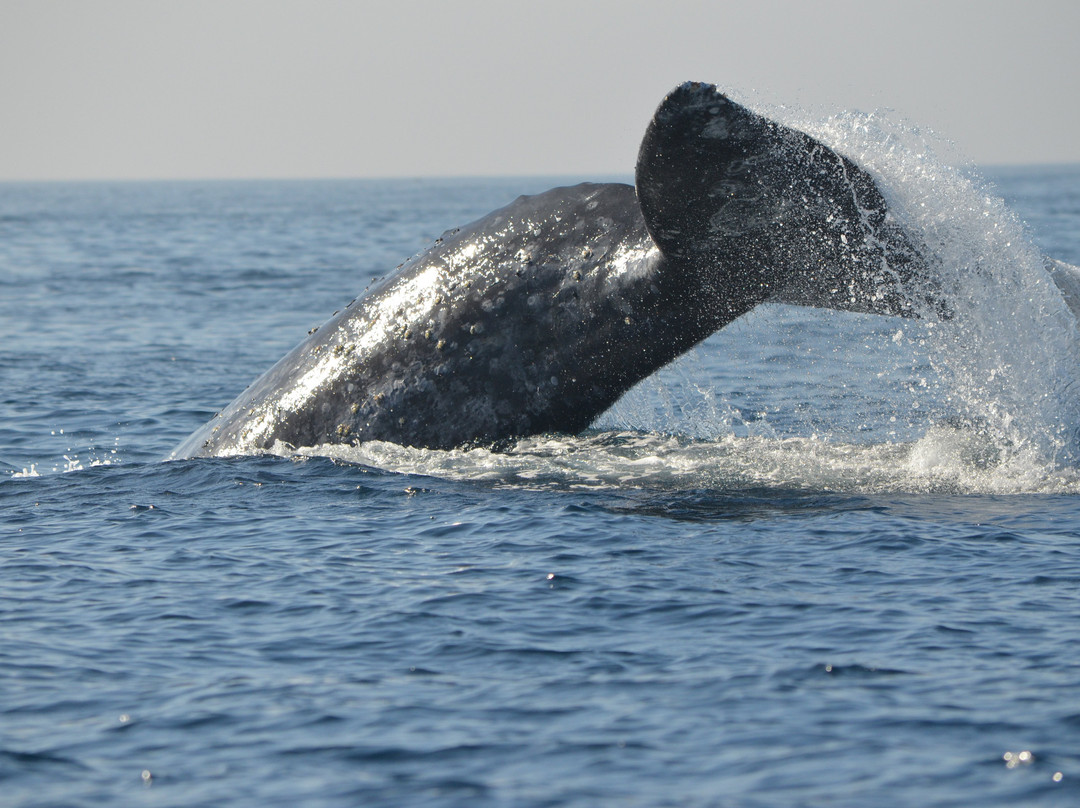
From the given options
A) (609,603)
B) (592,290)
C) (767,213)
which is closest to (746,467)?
(592,290)

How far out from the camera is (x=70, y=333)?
84.2 ft

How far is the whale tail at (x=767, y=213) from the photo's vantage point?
27.9 feet

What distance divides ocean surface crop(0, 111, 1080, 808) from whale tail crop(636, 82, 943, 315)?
0.49 m

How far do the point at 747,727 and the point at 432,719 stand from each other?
1458 millimetres

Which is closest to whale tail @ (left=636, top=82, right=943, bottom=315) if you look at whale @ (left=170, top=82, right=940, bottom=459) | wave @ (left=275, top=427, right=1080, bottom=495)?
whale @ (left=170, top=82, right=940, bottom=459)

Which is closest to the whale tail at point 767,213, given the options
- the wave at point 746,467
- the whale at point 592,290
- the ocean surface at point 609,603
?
the whale at point 592,290

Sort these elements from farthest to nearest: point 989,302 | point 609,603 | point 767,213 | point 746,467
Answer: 1. point 746,467
2. point 989,302
3. point 767,213
4. point 609,603

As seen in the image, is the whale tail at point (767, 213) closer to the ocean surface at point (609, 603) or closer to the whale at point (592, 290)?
the whale at point (592, 290)

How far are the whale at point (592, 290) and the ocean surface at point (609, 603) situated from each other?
1.07 ft

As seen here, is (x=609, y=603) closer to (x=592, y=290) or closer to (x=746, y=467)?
(x=592, y=290)

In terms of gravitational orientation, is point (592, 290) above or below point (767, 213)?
below

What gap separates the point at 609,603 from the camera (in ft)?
27.2

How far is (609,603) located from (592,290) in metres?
2.80

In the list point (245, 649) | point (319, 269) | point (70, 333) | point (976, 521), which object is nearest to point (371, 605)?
point (245, 649)
